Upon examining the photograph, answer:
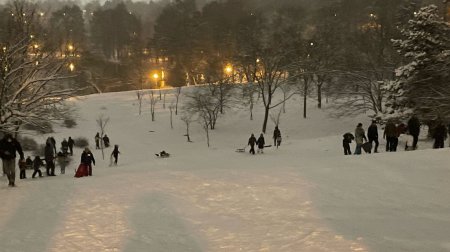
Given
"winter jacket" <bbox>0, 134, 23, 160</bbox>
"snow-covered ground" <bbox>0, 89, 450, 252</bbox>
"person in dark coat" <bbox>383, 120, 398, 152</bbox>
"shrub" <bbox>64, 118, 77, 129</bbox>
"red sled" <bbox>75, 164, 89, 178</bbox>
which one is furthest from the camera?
"shrub" <bbox>64, 118, 77, 129</bbox>

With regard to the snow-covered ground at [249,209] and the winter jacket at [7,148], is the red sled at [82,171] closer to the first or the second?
the snow-covered ground at [249,209]

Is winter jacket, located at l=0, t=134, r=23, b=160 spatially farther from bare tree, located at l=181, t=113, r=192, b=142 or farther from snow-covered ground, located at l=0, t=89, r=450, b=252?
bare tree, located at l=181, t=113, r=192, b=142

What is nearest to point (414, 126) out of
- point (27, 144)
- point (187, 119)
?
point (27, 144)

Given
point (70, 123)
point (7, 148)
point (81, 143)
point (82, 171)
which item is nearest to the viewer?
point (7, 148)

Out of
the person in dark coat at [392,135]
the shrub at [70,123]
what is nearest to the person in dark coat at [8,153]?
the person in dark coat at [392,135]

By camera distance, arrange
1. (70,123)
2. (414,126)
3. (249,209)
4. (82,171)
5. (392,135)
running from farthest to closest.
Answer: (70,123) < (414,126) < (392,135) < (82,171) < (249,209)

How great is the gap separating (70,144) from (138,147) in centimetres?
677

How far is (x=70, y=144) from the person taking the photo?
30141 mm

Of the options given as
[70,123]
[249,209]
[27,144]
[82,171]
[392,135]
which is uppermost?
[392,135]

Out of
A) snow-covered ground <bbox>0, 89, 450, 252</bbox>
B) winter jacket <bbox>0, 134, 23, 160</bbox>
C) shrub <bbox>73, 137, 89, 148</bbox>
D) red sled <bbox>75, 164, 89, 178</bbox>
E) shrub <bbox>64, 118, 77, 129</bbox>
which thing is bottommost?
shrub <bbox>73, 137, 89, 148</bbox>

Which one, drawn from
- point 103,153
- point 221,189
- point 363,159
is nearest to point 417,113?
point 363,159

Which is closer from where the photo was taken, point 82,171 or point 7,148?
point 7,148

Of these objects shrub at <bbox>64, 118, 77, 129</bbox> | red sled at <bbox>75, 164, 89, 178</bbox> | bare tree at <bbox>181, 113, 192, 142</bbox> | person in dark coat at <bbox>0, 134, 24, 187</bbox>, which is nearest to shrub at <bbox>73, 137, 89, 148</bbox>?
shrub at <bbox>64, 118, 77, 129</bbox>

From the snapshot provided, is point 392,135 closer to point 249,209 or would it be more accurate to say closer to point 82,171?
point 249,209
